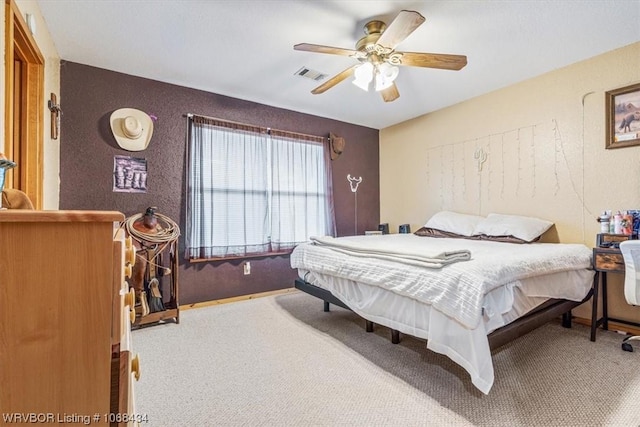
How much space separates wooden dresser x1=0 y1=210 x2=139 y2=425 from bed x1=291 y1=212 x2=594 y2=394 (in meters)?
1.46

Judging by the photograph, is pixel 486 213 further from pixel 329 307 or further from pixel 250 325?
pixel 250 325

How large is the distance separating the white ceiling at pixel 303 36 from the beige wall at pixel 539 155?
0.22m

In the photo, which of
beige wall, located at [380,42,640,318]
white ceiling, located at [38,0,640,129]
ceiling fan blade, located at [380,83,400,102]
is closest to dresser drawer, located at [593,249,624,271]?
beige wall, located at [380,42,640,318]

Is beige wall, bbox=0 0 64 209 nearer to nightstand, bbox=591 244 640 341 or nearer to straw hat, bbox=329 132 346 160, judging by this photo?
straw hat, bbox=329 132 346 160

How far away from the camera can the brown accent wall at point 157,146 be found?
2.83 meters

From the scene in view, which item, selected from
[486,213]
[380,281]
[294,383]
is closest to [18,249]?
[294,383]

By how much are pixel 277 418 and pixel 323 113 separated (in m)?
3.65

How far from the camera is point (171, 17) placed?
218 centimetres

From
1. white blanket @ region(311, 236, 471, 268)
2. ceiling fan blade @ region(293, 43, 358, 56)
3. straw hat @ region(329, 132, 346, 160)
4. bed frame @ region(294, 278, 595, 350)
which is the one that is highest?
ceiling fan blade @ region(293, 43, 358, 56)

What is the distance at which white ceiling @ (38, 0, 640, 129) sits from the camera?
2076 mm

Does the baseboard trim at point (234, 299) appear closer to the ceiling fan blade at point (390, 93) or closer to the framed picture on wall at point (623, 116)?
the ceiling fan blade at point (390, 93)

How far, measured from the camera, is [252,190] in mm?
3682

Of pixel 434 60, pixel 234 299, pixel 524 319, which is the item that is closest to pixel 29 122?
pixel 234 299

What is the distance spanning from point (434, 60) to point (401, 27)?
46 centimetres
